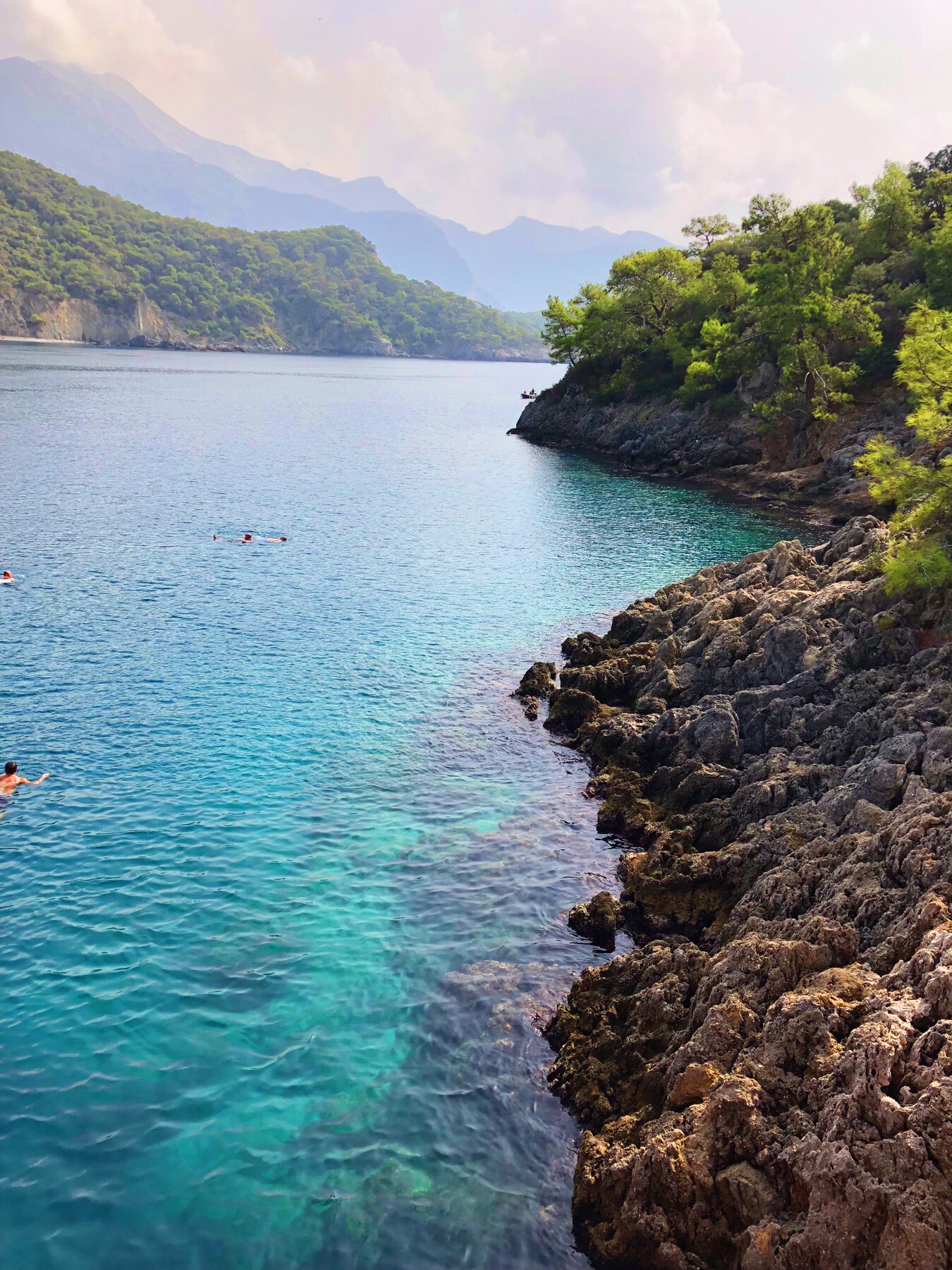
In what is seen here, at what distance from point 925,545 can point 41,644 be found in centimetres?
3993

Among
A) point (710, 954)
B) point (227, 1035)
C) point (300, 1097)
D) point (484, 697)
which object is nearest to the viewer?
point (300, 1097)

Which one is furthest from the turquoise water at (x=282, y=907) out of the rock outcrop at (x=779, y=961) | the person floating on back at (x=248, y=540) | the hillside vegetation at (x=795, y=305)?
the hillside vegetation at (x=795, y=305)

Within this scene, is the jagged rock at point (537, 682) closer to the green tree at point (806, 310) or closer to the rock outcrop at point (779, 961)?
the rock outcrop at point (779, 961)

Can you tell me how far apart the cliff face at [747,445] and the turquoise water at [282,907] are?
98.4 ft

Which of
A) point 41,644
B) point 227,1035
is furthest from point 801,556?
point 41,644

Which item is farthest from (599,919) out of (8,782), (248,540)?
(248,540)

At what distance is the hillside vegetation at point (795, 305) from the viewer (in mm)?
88625

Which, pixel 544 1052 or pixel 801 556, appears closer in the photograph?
pixel 544 1052

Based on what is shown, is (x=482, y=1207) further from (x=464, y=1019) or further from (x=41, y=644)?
(x=41, y=644)

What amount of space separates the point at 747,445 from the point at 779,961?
87910 millimetres

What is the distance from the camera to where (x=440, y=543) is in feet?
233

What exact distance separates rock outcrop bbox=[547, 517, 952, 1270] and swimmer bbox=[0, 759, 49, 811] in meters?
19.5

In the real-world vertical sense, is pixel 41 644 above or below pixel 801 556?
below

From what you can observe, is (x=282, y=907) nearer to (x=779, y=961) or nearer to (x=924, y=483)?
(x=779, y=961)
